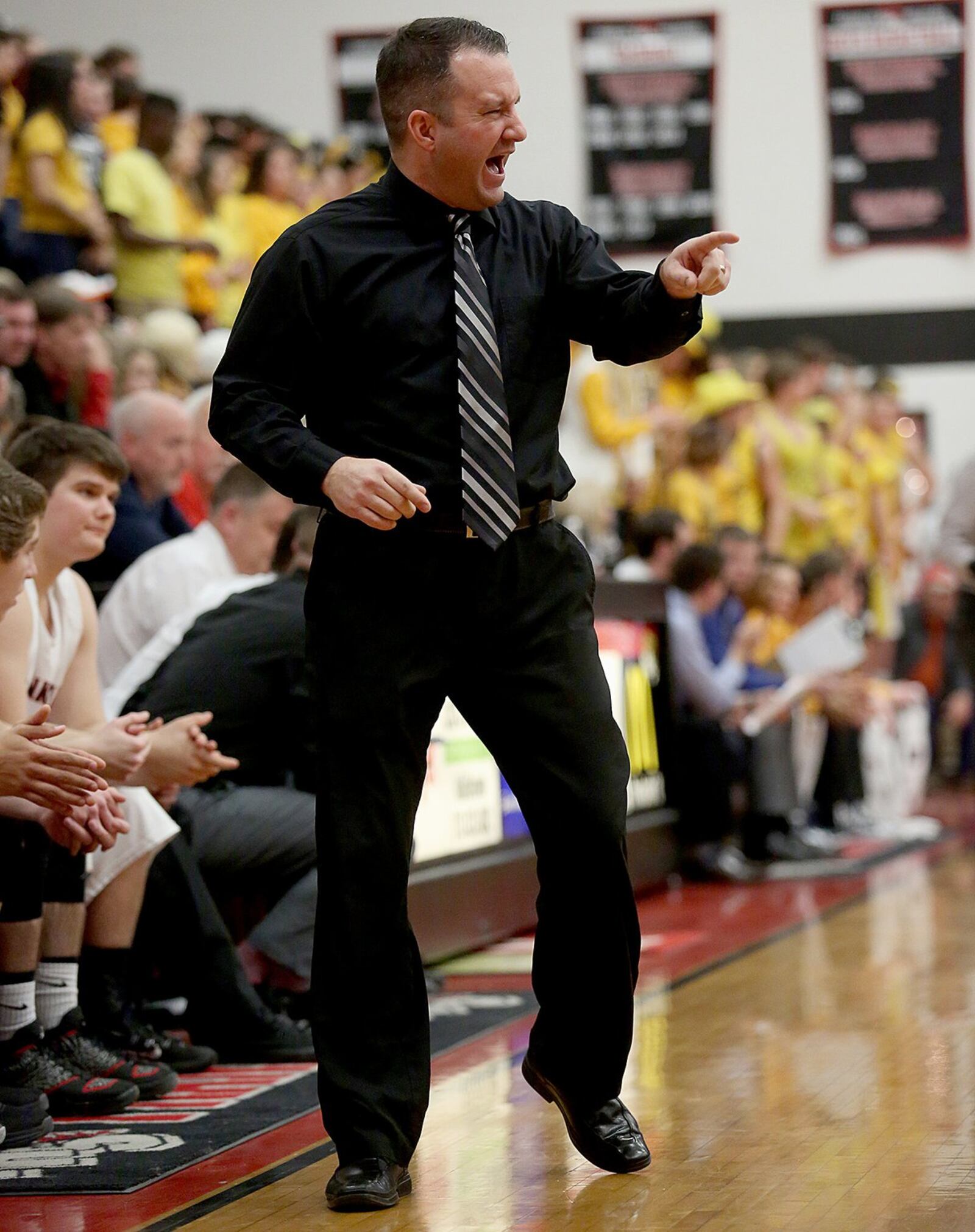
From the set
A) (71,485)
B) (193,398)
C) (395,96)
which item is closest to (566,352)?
(395,96)

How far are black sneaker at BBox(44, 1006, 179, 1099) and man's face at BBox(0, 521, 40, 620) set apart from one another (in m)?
0.85

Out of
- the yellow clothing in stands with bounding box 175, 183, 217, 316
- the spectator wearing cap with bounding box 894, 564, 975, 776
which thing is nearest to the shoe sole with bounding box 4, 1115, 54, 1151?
the yellow clothing in stands with bounding box 175, 183, 217, 316

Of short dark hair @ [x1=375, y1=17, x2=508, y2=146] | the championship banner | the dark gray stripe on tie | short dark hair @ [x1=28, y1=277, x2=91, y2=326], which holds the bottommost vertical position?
the dark gray stripe on tie

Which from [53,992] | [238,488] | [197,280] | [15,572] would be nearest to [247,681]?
[238,488]

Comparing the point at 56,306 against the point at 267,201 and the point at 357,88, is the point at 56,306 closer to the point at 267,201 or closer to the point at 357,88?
the point at 267,201

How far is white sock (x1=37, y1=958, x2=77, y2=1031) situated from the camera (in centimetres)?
376

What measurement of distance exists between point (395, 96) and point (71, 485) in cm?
129

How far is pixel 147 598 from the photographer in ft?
16.1

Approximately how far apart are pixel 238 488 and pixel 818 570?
4.26m

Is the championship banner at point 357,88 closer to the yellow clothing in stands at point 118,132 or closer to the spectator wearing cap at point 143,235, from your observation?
the yellow clothing in stands at point 118,132

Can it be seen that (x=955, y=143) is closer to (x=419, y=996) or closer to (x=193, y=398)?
(x=193, y=398)

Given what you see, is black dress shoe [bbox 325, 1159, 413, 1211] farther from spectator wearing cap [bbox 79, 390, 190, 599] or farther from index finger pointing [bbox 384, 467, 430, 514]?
spectator wearing cap [bbox 79, 390, 190, 599]

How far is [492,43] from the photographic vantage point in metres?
2.96

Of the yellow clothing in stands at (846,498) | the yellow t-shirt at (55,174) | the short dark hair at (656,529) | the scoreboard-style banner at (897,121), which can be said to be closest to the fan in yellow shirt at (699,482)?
the yellow clothing in stands at (846,498)
